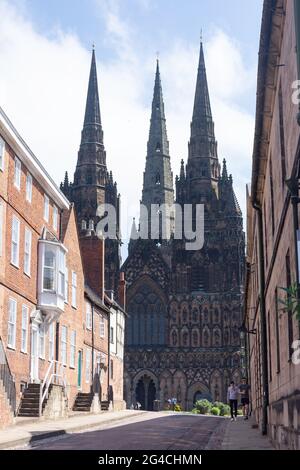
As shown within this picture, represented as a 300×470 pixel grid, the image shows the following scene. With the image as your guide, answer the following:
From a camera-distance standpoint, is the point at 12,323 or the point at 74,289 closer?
the point at 12,323

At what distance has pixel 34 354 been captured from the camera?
29.1 m

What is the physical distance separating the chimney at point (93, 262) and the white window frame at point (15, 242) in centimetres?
1970

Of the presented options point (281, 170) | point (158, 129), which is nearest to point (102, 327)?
point (281, 170)

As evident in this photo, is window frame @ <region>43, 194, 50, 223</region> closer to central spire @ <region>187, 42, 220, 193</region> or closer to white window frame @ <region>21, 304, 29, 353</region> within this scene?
Answer: white window frame @ <region>21, 304, 29, 353</region>

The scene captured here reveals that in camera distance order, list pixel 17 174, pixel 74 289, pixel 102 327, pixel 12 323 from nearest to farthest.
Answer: pixel 12 323
pixel 17 174
pixel 74 289
pixel 102 327

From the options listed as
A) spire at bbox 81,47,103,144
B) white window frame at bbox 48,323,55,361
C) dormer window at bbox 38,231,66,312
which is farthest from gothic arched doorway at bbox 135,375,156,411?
dormer window at bbox 38,231,66,312

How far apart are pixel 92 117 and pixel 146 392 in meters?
34.2

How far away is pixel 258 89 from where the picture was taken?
642 inches

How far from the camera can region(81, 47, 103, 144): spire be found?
91.9 m

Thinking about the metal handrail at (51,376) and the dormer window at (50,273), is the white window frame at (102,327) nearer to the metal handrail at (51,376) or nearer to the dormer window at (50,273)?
the metal handrail at (51,376)

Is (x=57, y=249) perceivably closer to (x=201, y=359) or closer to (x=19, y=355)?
(x=19, y=355)

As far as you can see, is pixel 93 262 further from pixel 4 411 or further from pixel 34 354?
pixel 4 411

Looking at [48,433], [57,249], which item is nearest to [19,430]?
[48,433]

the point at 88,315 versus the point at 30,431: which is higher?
the point at 88,315
